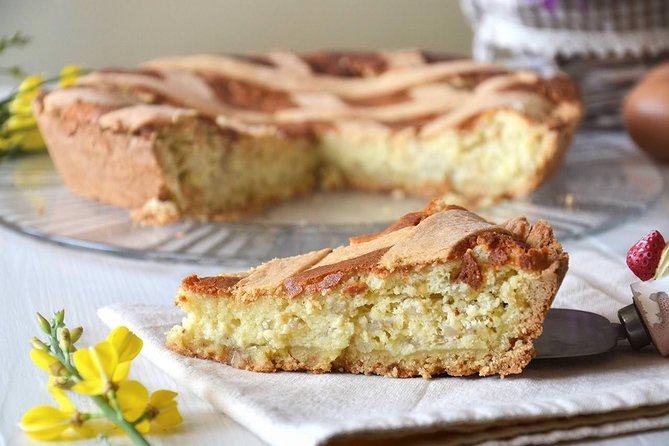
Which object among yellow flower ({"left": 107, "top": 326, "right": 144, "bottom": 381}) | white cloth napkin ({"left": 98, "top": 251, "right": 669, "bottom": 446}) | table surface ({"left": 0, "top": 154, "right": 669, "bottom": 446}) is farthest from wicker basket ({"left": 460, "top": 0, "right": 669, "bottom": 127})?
yellow flower ({"left": 107, "top": 326, "right": 144, "bottom": 381})

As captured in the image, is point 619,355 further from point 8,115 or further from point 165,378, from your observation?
point 8,115

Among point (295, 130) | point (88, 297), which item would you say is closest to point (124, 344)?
point (88, 297)

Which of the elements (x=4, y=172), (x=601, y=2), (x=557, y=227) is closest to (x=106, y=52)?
(x=4, y=172)

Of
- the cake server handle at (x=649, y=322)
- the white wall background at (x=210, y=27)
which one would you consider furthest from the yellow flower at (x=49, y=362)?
the white wall background at (x=210, y=27)

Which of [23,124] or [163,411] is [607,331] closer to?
[163,411]

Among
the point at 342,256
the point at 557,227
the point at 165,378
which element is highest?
the point at 342,256
